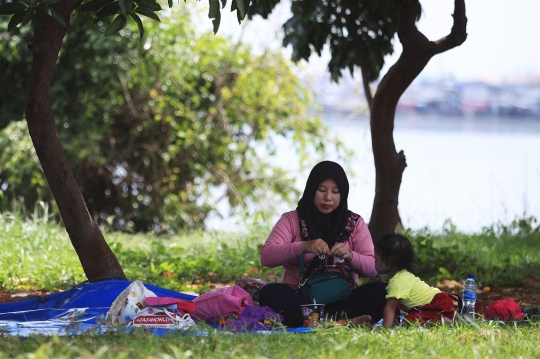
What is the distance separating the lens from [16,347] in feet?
10.7

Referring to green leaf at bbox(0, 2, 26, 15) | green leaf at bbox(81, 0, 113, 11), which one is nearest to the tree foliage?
green leaf at bbox(81, 0, 113, 11)

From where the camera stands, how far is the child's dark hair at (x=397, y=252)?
436cm

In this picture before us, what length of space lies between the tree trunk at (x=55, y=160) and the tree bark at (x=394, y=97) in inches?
90.5

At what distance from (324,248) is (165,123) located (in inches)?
287

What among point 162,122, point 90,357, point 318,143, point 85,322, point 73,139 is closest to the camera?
point 90,357

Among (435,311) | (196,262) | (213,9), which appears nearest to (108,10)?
(213,9)

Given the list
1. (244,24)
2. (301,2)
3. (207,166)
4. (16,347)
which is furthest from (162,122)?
(16,347)

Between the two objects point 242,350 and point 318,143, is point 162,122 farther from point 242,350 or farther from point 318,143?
point 242,350

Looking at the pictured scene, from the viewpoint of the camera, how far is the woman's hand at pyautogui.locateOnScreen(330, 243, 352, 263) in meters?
4.44

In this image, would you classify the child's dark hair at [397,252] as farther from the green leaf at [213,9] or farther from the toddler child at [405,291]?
the green leaf at [213,9]

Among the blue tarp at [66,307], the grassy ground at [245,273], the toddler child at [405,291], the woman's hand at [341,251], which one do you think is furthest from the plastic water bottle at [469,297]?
the blue tarp at [66,307]

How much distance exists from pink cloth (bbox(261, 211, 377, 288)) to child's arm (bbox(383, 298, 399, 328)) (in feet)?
1.05

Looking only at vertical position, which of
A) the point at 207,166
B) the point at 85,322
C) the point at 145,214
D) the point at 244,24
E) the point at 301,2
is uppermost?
the point at 244,24

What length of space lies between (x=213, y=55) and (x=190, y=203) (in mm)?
2203
